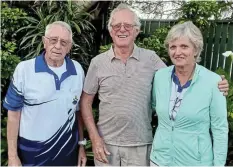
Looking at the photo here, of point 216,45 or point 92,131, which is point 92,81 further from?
point 216,45

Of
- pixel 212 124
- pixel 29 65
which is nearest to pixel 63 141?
pixel 29 65

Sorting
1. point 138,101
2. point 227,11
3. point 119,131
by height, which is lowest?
point 119,131

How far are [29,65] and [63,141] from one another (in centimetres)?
63

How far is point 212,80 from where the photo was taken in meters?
2.47

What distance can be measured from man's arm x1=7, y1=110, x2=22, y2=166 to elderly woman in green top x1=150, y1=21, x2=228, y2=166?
1048mm

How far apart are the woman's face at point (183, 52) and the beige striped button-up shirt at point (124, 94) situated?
378 millimetres

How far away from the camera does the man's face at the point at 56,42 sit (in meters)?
2.74

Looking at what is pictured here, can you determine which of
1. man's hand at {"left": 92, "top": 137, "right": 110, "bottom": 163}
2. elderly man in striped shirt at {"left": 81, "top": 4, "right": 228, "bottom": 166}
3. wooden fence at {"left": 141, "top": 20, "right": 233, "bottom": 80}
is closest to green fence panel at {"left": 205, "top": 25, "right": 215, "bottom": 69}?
wooden fence at {"left": 141, "top": 20, "right": 233, "bottom": 80}

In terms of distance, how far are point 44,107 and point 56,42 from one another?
0.48 m

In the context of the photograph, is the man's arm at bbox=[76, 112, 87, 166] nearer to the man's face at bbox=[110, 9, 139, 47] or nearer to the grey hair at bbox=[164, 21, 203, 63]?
the man's face at bbox=[110, 9, 139, 47]

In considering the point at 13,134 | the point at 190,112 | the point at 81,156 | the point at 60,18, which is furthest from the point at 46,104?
the point at 60,18

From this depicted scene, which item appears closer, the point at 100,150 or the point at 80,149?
the point at 100,150

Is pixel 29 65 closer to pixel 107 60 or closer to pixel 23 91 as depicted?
pixel 23 91

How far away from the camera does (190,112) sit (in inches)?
96.2
